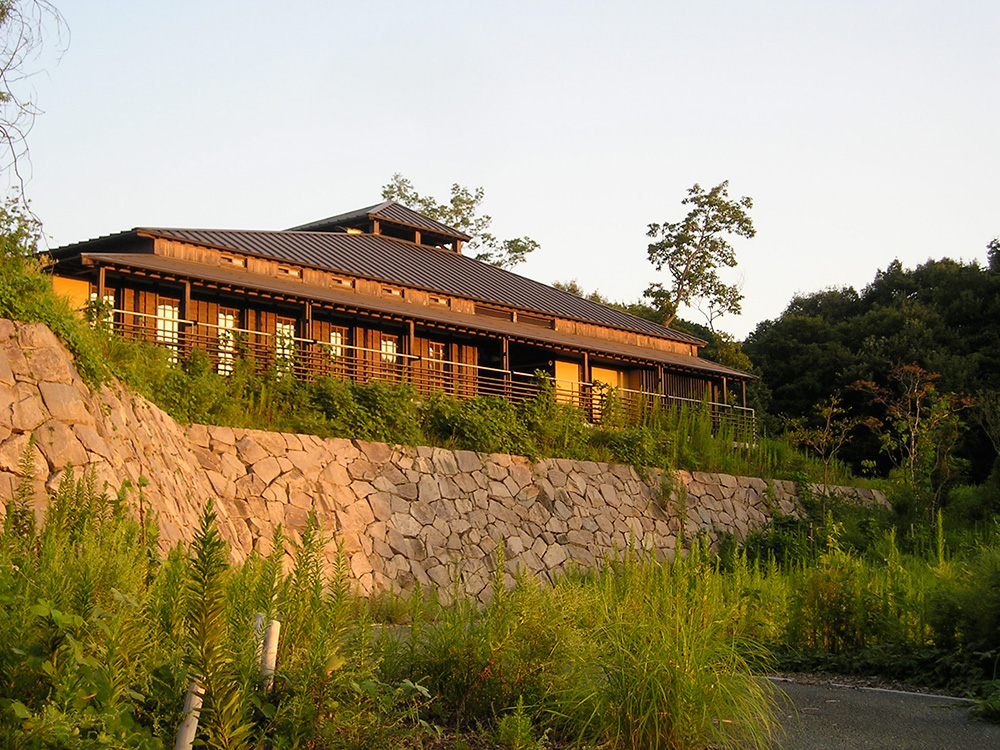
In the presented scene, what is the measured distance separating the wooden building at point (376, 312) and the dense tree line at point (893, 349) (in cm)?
710

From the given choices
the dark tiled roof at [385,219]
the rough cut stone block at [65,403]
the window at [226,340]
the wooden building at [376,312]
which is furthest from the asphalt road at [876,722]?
the dark tiled roof at [385,219]

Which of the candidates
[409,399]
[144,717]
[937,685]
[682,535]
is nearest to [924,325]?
[682,535]

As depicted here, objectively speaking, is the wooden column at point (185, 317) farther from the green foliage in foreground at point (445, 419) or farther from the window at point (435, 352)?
the window at point (435, 352)

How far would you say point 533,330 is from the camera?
23109 millimetres

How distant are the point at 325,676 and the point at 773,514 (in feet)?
61.6

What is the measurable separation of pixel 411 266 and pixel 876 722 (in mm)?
20189

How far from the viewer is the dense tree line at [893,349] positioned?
99.7 ft

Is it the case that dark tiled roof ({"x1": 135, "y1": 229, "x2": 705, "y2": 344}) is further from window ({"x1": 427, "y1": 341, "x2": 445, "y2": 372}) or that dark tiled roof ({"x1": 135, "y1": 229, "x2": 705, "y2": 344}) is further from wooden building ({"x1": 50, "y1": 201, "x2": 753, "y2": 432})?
window ({"x1": 427, "y1": 341, "x2": 445, "y2": 372})

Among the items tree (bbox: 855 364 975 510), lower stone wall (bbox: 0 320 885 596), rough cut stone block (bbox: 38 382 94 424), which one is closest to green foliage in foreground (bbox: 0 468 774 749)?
lower stone wall (bbox: 0 320 885 596)

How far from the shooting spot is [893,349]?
32.4m

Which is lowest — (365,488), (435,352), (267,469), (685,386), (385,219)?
(365,488)

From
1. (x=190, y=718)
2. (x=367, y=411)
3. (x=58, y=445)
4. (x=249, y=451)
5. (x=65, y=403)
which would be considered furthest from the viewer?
(x=367, y=411)

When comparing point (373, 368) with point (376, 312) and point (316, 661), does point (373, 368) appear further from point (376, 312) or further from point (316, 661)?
point (316, 661)

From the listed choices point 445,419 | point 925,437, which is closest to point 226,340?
point 445,419
